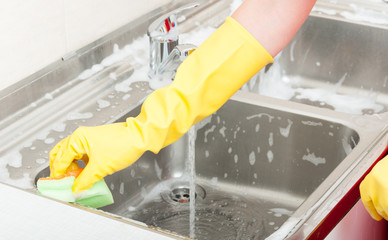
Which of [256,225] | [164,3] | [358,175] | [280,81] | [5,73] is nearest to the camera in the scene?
[358,175]

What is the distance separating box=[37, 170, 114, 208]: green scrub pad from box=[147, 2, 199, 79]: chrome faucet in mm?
445

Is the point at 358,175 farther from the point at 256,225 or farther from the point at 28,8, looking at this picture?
the point at 28,8

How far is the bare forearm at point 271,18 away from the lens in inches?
49.2

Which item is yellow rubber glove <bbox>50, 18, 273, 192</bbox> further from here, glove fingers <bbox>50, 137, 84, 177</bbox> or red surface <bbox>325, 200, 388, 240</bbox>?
red surface <bbox>325, 200, 388, 240</bbox>

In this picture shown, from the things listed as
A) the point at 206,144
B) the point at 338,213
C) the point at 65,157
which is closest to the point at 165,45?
the point at 206,144

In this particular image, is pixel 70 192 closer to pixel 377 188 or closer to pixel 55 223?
pixel 55 223

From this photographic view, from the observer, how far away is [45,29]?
1.39 meters

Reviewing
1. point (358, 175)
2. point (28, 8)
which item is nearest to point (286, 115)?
point (358, 175)

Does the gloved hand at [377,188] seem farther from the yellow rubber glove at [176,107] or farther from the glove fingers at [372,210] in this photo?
the yellow rubber glove at [176,107]

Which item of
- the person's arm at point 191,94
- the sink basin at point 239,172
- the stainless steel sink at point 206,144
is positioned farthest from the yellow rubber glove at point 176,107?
the sink basin at point 239,172

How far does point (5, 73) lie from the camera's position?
1320 millimetres

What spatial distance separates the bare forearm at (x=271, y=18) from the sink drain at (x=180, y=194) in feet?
1.43

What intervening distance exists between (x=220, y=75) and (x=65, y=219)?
0.42m

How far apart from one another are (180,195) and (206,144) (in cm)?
14
